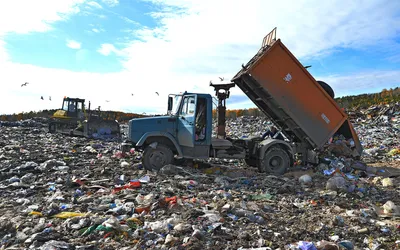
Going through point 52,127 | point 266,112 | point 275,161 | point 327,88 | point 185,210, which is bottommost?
point 185,210

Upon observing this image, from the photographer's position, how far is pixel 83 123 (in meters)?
14.8

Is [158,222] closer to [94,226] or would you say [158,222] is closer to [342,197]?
[94,226]

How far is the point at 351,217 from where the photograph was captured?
13.1 feet

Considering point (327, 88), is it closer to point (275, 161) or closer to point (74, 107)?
point (275, 161)

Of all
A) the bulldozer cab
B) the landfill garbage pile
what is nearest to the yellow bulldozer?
the bulldozer cab

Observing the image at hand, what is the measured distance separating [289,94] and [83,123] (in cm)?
1056

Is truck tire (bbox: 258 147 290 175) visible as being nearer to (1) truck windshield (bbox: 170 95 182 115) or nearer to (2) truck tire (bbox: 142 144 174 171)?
(2) truck tire (bbox: 142 144 174 171)

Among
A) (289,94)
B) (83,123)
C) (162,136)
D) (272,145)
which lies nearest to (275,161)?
(272,145)

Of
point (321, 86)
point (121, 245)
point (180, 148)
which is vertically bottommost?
point (121, 245)

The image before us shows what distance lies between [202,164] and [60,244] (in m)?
5.09

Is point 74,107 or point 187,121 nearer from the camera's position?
point 187,121

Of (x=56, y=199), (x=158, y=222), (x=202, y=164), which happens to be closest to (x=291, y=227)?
(x=158, y=222)

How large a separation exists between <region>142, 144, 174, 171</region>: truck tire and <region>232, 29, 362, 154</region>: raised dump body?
2.19 metres

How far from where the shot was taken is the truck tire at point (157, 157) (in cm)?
675
